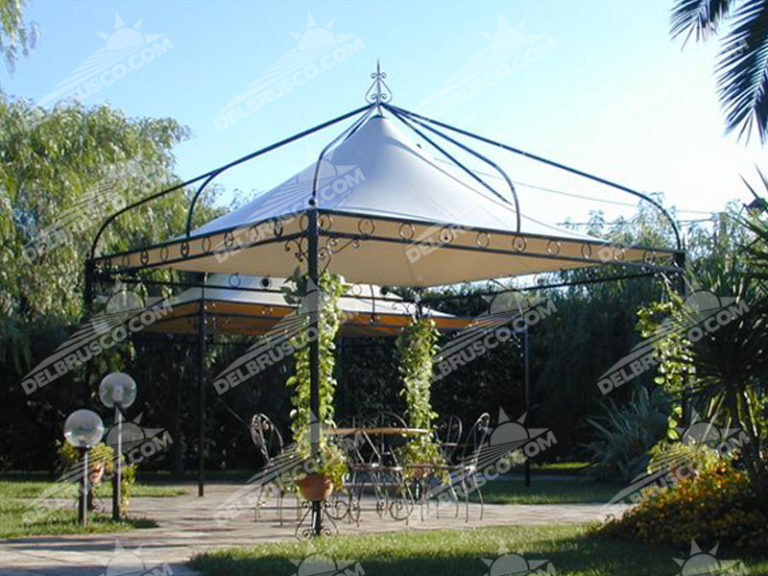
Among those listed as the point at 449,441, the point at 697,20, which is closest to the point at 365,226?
the point at 697,20

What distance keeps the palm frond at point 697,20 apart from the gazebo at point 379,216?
1622 mm

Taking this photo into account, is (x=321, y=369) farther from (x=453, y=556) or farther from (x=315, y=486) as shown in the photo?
(x=453, y=556)

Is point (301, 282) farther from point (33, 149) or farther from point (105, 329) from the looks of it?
point (33, 149)

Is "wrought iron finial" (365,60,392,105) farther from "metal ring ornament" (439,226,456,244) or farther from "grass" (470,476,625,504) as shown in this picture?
"grass" (470,476,625,504)

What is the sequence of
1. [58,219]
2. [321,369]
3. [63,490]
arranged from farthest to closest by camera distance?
1. [58,219]
2. [63,490]
3. [321,369]

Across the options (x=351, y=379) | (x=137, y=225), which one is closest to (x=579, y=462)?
(x=351, y=379)

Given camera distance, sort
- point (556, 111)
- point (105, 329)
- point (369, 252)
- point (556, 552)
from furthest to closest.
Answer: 1. point (369, 252)
2. point (105, 329)
3. point (556, 111)
4. point (556, 552)

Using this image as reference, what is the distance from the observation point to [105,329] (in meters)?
10.4

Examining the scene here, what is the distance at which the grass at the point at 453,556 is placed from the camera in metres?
6.20

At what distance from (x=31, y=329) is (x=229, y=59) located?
27.5 feet

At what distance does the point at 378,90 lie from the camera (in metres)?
9.95

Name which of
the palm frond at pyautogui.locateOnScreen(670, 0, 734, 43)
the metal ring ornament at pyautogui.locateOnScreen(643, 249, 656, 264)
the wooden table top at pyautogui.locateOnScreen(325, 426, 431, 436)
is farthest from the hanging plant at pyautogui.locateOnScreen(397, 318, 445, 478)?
the palm frond at pyautogui.locateOnScreen(670, 0, 734, 43)

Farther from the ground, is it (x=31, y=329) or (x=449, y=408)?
(x=31, y=329)

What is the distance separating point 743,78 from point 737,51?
28 centimetres
